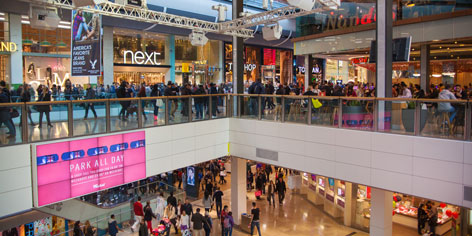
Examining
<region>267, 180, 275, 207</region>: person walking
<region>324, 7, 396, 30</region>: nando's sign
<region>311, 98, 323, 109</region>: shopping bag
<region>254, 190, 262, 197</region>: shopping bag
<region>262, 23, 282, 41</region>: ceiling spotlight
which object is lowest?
<region>254, 190, 262, 197</region>: shopping bag

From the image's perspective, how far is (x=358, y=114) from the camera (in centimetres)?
984

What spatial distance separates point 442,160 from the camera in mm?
8250

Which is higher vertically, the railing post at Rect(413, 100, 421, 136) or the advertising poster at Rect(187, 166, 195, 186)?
the railing post at Rect(413, 100, 421, 136)


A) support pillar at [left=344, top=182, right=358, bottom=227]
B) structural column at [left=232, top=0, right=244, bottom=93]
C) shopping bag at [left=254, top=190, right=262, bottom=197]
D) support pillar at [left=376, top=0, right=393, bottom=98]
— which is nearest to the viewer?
support pillar at [left=376, top=0, right=393, bottom=98]

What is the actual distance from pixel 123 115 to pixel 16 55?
12.7 meters

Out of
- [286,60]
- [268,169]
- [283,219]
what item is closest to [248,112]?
[283,219]

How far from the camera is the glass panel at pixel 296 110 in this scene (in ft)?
36.8

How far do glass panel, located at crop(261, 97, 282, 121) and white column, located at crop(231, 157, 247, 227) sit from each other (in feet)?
10.4

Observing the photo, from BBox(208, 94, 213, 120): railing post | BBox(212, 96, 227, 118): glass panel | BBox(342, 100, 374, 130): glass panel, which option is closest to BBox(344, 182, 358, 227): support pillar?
BBox(342, 100, 374, 130): glass panel

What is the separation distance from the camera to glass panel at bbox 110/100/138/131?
32.3 feet

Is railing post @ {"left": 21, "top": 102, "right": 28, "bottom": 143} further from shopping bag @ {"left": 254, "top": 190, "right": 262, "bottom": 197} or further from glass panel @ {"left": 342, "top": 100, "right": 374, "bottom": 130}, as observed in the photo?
shopping bag @ {"left": 254, "top": 190, "right": 262, "bottom": 197}

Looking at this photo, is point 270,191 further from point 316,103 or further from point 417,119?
point 417,119

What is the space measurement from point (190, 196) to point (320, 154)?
9748 mm

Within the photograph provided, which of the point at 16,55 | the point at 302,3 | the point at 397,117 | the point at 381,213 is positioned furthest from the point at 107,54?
the point at 397,117
